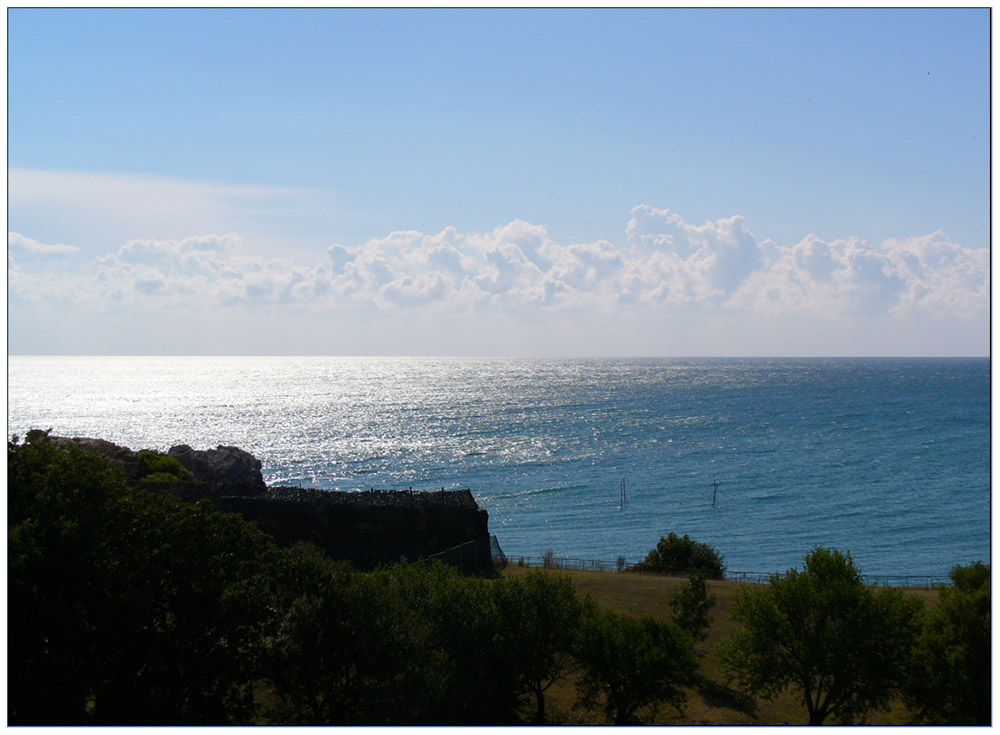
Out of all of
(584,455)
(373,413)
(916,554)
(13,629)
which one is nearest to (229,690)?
(13,629)

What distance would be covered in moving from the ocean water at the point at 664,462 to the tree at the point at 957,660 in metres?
35.9

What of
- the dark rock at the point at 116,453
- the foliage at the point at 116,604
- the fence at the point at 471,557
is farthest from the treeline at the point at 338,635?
the dark rock at the point at 116,453

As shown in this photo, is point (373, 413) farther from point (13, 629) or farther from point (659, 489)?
point (13, 629)

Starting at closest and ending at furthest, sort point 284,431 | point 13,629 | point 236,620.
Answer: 1. point 13,629
2. point 236,620
3. point 284,431

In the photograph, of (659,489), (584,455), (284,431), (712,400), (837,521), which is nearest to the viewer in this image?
(837,521)

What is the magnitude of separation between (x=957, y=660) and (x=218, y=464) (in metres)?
67.5

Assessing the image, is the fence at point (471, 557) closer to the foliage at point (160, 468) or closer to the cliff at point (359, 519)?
the cliff at point (359, 519)

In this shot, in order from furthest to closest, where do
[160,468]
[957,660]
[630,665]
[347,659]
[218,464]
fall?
[218,464] < [160,468] < [630,665] < [957,660] < [347,659]

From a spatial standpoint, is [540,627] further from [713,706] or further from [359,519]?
[359,519]

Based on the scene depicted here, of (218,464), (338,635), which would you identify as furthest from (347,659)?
(218,464)

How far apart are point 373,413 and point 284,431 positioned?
30.9 meters

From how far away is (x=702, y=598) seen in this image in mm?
26906

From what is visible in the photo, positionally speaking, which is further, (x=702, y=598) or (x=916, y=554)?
(x=916, y=554)

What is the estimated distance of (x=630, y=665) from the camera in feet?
67.2
